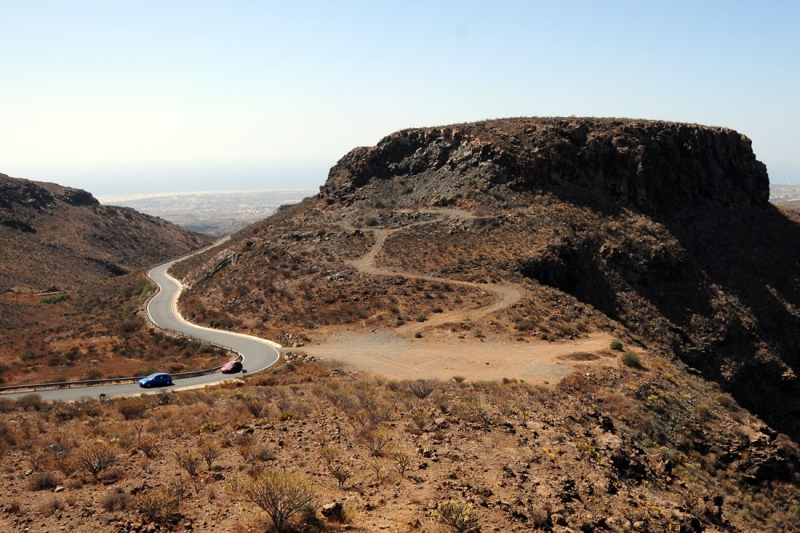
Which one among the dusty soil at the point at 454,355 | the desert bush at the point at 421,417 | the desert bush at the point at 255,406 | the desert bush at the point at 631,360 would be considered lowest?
the dusty soil at the point at 454,355

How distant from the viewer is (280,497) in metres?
9.54

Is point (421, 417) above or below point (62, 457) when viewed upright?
below

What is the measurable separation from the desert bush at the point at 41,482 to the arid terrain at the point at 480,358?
3 centimetres

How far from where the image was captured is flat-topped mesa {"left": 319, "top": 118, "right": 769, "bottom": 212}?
55562mm

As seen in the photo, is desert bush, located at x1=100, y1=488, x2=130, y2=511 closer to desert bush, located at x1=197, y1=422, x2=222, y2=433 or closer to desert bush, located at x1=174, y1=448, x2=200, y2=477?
desert bush, located at x1=174, y1=448, x2=200, y2=477

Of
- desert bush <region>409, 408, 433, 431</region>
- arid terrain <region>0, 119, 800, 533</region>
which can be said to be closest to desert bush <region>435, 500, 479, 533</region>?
arid terrain <region>0, 119, 800, 533</region>

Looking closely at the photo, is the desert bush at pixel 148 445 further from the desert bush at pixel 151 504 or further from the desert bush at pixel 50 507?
the desert bush at pixel 151 504

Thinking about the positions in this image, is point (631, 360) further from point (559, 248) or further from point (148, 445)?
point (148, 445)

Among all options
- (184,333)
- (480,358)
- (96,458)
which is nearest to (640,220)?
(480,358)

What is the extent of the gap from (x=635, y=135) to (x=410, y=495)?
188ft

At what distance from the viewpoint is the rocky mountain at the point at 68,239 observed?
7512 centimetres

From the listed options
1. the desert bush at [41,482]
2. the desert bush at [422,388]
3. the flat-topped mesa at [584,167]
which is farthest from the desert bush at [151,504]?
the flat-topped mesa at [584,167]

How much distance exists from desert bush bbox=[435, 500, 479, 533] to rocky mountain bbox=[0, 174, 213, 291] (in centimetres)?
7472

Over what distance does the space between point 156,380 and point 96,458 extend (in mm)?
14423
